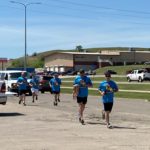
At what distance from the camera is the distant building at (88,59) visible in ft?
496

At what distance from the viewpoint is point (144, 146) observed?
12.4 meters

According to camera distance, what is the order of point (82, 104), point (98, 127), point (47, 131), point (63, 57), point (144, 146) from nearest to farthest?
point (144, 146)
point (47, 131)
point (98, 127)
point (82, 104)
point (63, 57)

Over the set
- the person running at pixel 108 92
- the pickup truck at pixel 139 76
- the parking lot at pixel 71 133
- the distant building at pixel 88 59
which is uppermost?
the distant building at pixel 88 59

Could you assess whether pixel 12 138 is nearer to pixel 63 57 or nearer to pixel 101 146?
pixel 101 146

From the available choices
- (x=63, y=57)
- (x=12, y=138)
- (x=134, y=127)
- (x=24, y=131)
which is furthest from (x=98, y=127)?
(x=63, y=57)

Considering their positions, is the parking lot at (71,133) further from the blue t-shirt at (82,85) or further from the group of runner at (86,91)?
the blue t-shirt at (82,85)

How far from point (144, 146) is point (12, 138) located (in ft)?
11.4

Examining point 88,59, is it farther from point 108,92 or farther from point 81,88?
point 108,92

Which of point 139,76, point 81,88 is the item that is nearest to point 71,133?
point 81,88

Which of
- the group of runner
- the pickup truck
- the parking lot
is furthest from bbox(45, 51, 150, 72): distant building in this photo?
the group of runner

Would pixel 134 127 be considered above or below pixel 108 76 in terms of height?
below

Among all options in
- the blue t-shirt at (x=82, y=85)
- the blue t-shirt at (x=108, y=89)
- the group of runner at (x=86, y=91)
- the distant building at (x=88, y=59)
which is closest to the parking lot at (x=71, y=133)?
the group of runner at (x=86, y=91)

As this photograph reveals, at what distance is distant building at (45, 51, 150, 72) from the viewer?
151 metres

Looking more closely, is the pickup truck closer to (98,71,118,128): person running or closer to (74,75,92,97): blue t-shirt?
(74,75,92,97): blue t-shirt
